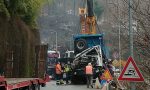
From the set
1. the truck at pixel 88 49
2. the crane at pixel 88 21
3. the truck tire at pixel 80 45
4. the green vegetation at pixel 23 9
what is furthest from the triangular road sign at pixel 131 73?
the crane at pixel 88 21

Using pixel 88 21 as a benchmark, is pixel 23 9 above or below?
above

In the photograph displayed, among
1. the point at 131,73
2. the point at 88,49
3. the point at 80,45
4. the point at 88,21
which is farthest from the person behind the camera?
the point at 88,21

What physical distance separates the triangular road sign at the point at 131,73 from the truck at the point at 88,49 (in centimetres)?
1772

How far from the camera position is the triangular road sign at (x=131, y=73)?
15883mm

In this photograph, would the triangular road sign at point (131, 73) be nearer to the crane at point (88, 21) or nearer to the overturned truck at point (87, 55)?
the overturned truck at point (87, 55)

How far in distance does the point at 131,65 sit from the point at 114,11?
1.93m

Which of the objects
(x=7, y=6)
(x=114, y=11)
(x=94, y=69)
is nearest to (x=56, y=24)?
(x=94, y=69)

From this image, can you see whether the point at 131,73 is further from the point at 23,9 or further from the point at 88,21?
the point at 88,21

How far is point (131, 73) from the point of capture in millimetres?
16109

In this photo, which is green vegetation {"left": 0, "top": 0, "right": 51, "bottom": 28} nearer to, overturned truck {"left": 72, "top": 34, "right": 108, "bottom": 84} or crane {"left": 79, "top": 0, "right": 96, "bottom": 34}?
overturned truck {"left": 72, "top": 34, "right": 108, "bottom": 84}

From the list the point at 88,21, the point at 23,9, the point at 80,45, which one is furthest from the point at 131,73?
the point at 88,21

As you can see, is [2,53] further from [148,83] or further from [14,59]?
[148,83]

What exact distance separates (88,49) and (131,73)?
734 inches

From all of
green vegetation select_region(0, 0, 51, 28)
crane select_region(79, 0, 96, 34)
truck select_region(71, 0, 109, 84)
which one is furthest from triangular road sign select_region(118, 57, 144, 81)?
crane select_region(79, 0, 96, 34)
